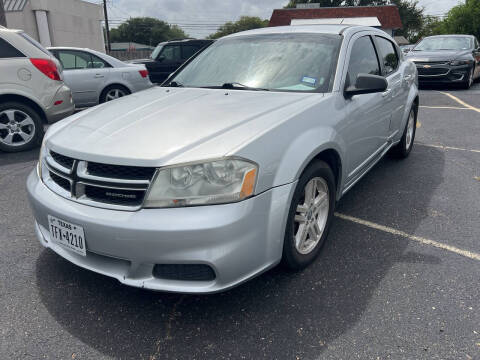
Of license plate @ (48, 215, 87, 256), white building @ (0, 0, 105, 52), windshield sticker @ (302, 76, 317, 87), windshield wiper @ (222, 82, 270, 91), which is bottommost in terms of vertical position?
license plate @ (48, 215, 87, 256)

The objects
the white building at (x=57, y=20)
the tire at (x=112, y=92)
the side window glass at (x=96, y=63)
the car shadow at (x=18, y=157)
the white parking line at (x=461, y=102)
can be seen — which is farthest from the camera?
the white building at (x=57, y=20)

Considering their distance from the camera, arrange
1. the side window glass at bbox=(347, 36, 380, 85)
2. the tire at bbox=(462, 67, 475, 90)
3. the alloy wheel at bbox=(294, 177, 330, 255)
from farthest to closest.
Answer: the tire at bbox=(462, 67, 475, 90) < the side window glass at bbox=(347, 36, 380, 85) < the alloy wheel at bbox=(294, 177, 330, 255)

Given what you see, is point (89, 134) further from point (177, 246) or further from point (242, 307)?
point (242, 307)

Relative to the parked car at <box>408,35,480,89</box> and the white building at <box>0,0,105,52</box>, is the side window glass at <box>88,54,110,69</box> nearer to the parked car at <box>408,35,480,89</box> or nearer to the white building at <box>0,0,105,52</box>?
the parked car at <box>408,35,480,89</box>

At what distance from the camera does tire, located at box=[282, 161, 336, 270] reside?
2.34 m

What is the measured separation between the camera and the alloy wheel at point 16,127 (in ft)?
18.1

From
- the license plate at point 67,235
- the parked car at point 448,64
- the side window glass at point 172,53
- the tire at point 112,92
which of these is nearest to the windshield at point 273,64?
the license plate at point 67,235

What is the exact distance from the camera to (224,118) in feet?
7.82

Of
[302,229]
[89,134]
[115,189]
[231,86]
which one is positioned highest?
[231,86]

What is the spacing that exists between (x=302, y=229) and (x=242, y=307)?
0.62 meters

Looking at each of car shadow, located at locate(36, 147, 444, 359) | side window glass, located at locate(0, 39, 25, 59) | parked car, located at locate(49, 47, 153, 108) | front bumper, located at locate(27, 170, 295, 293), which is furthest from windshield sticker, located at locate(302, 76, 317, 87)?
parked car, located at locate(49, 47, 153, 108)

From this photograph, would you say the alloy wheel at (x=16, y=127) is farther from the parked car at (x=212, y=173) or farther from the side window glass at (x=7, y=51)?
the parked car at (x=212, y=173)

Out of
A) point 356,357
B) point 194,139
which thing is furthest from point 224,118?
point 356,357

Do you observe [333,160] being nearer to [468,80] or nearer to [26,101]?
[26,101]
